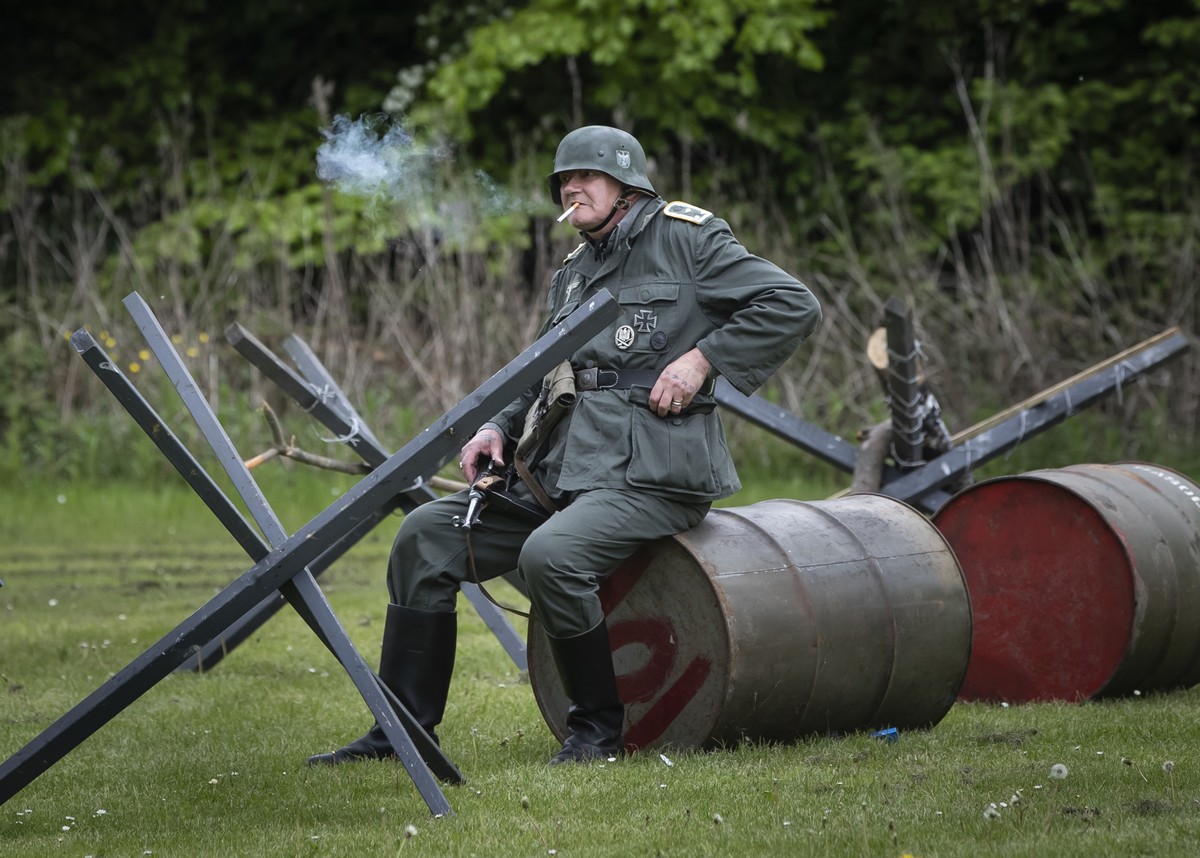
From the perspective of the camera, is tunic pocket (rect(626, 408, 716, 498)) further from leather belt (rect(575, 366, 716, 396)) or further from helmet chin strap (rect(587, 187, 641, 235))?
helmet chin strap (rect(587, 187, 641, 235))

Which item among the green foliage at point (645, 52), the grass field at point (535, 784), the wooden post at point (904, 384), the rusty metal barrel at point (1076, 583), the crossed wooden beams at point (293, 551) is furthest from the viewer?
the green foliage at point (645, 52)

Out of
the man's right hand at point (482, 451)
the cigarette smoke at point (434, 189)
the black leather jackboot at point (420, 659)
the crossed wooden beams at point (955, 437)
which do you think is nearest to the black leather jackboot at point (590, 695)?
the black leather jackboot at point (420, 659)

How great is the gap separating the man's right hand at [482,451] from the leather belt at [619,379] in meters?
0.38

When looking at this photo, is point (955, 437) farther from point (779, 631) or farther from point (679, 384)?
point (679, 384)

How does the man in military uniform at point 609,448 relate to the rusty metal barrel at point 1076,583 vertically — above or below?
above

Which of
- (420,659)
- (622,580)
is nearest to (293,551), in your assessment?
(420,659)

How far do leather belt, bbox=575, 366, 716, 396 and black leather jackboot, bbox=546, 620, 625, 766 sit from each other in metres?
0.71

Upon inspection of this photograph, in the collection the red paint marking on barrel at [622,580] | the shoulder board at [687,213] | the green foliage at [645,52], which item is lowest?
the red paint marking on barrel at [622,580]

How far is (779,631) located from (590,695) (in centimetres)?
59

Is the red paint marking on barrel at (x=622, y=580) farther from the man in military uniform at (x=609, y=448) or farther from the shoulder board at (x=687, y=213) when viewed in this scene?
the shoulder board at (x=687, y=213)

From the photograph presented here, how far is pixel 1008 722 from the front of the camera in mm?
5402

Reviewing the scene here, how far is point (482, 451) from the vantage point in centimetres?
517

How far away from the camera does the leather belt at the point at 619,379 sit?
4883mm

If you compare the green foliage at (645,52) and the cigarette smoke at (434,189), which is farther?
the green foliage at (645,52)
